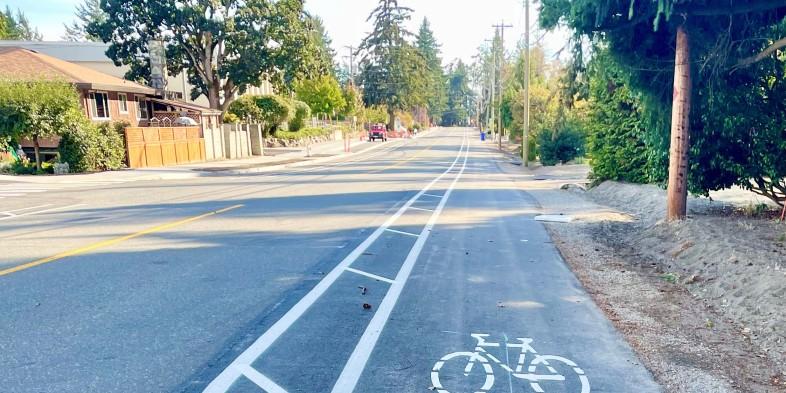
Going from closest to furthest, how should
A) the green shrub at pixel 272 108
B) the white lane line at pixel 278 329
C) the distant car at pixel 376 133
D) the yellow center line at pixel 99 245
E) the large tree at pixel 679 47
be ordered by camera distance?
the white lane line at pixel 278 329, the yellow center line at pixel 99 245, the large tree at pixel 679 47, the green shrub at pixel 272 108, the distant car at pixel 376 133

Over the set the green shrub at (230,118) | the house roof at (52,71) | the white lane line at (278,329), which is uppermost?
the house roof at (52,71)

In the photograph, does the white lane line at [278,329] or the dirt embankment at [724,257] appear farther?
the dirt embankment at [724,257]

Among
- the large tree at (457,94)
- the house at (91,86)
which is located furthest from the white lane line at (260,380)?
the large tree at (457,94)

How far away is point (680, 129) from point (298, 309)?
720 centimetres

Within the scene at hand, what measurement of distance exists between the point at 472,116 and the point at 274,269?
17040 centimetres

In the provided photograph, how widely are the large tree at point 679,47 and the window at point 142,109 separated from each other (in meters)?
33.1

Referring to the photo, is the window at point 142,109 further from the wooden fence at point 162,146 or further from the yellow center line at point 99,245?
the yellow center line at point 99,245

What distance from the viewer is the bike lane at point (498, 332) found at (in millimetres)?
3988

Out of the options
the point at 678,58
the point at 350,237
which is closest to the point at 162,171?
the point at 350,237

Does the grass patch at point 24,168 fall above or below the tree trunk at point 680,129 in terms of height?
below

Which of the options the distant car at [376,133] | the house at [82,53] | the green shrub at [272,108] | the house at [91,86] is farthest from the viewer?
the distant car at [376,133]

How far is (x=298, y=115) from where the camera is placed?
168ft

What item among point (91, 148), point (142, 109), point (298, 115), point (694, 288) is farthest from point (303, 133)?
point (694, 288)

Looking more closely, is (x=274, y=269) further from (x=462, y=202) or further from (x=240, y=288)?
(x=462, y=202)
